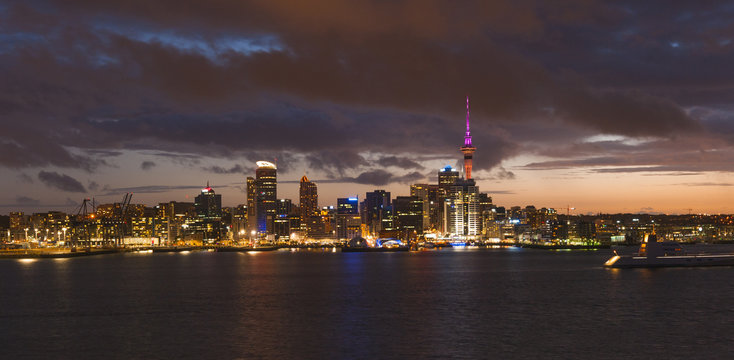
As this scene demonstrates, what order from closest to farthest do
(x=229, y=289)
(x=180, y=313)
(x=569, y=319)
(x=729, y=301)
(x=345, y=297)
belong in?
(x=569, y=319) < (x=180, y=313) < (x=729, y=301) < (x=345, y=297) < (x=229, y=289)

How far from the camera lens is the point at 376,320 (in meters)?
60.2

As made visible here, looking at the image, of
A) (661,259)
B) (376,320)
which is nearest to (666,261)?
(661,259)

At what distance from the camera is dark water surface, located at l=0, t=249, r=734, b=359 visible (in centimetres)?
4572

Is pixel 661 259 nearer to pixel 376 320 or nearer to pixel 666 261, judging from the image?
pixel 666 261

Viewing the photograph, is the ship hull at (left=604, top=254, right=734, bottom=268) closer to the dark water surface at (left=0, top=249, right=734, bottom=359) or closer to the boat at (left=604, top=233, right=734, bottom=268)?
the boat at (left=604, top=233, right=734, bottom=268)

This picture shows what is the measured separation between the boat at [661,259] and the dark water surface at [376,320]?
100ft

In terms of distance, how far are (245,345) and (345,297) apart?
34777 mm

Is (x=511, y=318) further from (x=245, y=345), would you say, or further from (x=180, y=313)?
(x=180, y=313)

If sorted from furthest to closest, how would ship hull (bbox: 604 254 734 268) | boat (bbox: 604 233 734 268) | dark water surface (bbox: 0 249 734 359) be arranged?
boat (bbox: 604 233 734 268)
ship hull (bbox: 604 254 734 268)
dark water surface (bbox: 0 249 734 359)

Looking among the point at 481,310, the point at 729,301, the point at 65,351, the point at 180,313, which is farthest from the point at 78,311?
the point at 729,301

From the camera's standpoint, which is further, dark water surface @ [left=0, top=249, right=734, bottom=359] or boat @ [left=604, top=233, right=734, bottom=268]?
boat @ [left=604, top=233, right=734, bottom=268]

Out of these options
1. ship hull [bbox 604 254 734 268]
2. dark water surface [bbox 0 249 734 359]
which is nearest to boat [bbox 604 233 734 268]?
ship hull [bbox 604 254 734 268]

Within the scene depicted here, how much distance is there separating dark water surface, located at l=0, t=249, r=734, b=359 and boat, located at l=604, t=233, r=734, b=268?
30582mm

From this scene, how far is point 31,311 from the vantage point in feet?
231
